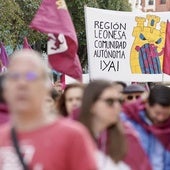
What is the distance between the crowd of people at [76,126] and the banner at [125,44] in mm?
6448

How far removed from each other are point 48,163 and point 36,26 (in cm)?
590

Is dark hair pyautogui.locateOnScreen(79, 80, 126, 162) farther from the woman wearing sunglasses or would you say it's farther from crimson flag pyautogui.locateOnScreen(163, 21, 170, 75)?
crimson flag pyautogui.locateOnScreen(163, 21, 170, 75)

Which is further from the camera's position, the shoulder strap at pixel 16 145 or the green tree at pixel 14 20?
the green tree at pixel 14 20

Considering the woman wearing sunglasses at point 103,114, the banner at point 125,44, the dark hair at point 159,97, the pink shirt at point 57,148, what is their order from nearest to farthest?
the pink shirt at point 57,148
the woman wearing sunglasses at point 103,114
the dark hair at point 159,97
the banner at point 125,44

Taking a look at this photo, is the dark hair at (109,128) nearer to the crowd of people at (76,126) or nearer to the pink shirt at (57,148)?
the crowd of people at (76,126)

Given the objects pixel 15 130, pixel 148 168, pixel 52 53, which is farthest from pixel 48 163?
pixel 52 53

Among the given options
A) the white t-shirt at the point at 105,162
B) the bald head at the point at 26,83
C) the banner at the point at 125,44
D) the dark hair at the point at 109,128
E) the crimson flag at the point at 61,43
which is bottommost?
the banner at the point at 125,44

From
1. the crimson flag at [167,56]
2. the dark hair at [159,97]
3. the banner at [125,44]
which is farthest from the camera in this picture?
the banner at [125,44]

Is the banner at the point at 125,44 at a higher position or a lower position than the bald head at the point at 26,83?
lower

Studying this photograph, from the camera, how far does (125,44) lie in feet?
39.9

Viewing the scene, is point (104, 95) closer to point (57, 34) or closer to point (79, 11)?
point (57, 34)

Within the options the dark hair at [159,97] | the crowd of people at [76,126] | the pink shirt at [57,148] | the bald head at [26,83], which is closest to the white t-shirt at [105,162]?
the crowd of people at [76,126]

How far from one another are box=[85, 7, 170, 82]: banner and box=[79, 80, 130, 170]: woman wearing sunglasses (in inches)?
304

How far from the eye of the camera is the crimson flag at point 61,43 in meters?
8.30
